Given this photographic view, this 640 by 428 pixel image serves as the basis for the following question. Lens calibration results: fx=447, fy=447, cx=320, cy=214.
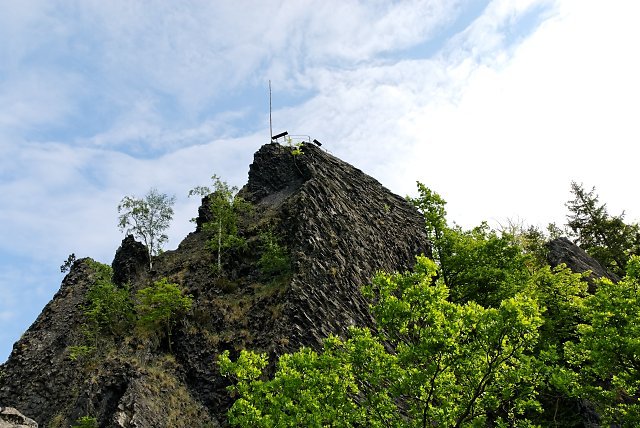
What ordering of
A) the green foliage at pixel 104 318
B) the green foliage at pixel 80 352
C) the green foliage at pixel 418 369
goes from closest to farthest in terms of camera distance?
the green foliage at pixel 418 369, the green foliage at pixel 80 352, the green foliage at pixel 104 318

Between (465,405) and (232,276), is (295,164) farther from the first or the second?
(465,405)

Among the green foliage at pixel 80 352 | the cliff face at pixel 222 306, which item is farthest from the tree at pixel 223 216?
the green foliage at pixel 80 352

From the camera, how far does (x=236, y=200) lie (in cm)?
4672

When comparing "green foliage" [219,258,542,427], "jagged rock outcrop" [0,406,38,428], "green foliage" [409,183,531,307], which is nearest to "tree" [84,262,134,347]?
Result: "jagged rock outcrop" [0,406,38,428]

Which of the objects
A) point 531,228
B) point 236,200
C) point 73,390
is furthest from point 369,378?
point 531,228

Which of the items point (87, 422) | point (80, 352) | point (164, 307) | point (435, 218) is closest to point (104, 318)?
point (80, 352)

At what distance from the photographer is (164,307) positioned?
110 feet

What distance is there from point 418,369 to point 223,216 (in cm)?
3170

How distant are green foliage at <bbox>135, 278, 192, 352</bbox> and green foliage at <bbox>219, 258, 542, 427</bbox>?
1663 cm

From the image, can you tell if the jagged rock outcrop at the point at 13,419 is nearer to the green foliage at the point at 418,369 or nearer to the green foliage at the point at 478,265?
the green foliage at the point at 418,369

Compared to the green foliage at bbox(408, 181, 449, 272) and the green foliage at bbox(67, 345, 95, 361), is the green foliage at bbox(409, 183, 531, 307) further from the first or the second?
the green foliage at bbox(67, 345, 95, 361)

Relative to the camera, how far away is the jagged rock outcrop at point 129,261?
4500 cm

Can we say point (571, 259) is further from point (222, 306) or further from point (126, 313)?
point (126, 313)

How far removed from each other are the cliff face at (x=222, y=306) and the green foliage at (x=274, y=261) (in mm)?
622
